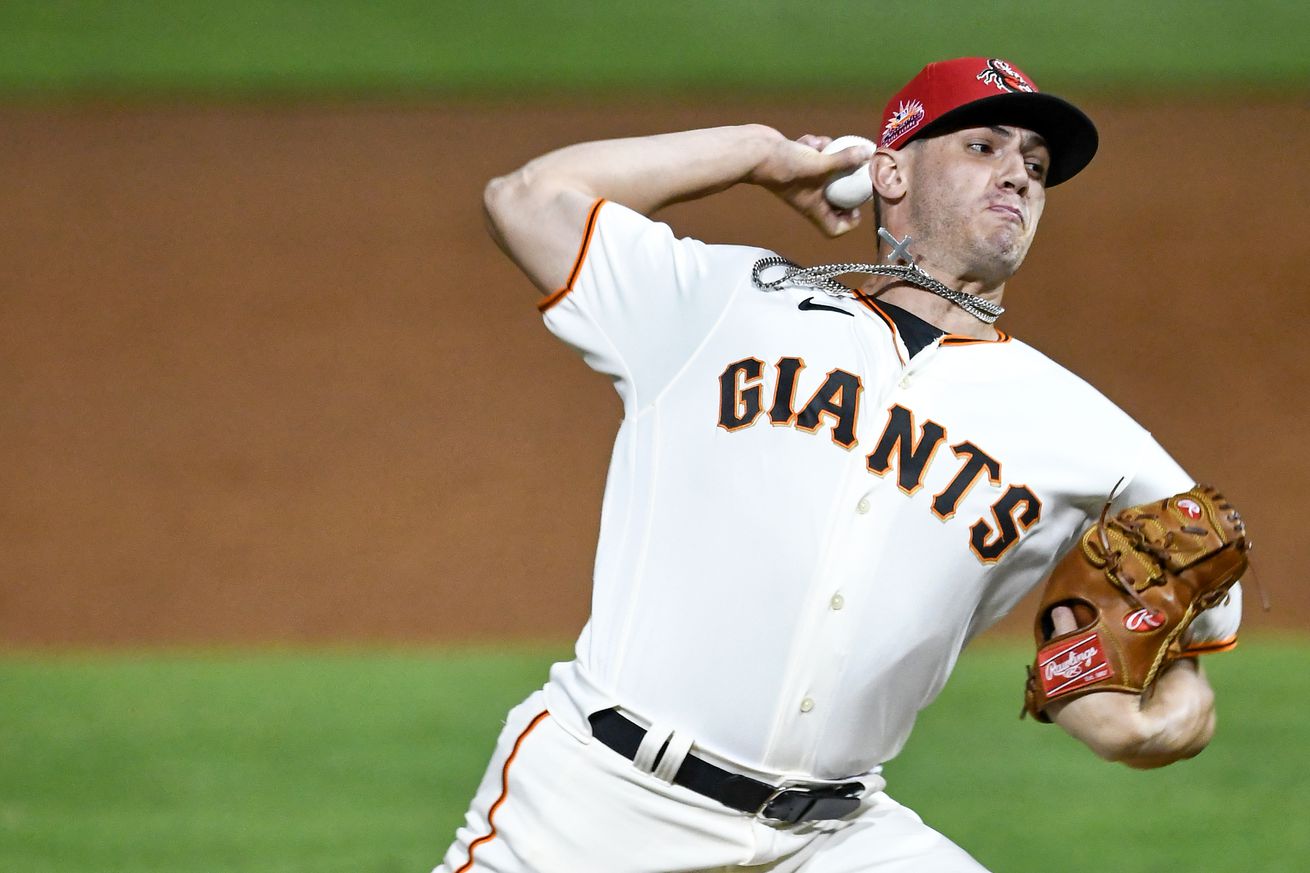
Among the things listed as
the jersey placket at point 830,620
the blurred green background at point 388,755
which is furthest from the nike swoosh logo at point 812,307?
the blurred green background at point 388,755

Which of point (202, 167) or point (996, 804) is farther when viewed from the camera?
point (202, 167)

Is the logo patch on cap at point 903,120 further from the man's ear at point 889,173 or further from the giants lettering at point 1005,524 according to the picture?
the giants lettering at point 1005,524

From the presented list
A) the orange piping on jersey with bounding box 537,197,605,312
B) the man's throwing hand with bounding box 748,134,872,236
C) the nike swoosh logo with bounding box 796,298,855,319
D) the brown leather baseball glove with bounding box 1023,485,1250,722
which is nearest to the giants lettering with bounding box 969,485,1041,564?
the brown leather baseball glove with bounding box 1023,485,1250,722

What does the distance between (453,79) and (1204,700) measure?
899 cm

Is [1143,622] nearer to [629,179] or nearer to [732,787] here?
[732,787]

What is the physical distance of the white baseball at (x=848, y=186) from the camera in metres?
3.27

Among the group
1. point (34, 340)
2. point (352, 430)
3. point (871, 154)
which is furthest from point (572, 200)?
point (34, 340)

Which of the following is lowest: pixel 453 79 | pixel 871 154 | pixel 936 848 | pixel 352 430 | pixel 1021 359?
pixel 936 848

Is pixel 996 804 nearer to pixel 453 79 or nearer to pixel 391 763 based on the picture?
pixel 391 763

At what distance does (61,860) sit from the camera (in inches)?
181

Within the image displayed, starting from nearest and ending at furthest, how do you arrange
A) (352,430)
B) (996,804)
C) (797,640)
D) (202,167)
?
(797,640) → (996,804) → (352,430) → (202,167)

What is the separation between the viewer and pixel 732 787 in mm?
2719

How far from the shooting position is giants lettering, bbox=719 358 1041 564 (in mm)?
2744

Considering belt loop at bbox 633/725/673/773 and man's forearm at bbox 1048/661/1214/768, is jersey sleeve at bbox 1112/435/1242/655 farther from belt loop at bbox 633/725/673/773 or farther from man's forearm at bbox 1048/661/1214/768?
belt loop at bbox 633/725/673/773
